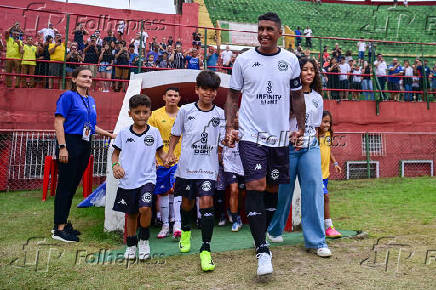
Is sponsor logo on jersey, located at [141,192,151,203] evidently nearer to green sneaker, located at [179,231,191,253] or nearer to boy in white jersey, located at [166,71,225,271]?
boy in white jersey, located at [166,71,225,271]

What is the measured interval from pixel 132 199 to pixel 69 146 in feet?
4.65

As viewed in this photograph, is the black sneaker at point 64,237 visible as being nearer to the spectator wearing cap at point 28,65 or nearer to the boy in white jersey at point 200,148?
the boy in white jersey at point 200,148

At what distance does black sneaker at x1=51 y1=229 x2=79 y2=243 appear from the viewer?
450cm

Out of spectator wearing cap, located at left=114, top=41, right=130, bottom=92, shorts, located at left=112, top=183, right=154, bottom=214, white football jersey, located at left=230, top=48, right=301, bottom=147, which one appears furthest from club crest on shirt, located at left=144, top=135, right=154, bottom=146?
spectator wearing cap, located at left=114, top=41, right=130, bottom=92

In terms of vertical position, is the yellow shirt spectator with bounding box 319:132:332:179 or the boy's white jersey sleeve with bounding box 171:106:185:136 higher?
the boy's white jersey sleeve with bounding box 171:106:185:136

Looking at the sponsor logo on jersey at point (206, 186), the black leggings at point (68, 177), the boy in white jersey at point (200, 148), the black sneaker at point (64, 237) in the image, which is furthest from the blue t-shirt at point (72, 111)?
the sponsor logo on jersey at point (206, 186)

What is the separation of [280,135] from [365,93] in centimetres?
1111

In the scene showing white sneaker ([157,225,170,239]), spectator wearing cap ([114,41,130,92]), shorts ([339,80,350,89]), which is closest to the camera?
white sneaker ([157,225,170,239])

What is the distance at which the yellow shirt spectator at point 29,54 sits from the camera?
1037 centimetres

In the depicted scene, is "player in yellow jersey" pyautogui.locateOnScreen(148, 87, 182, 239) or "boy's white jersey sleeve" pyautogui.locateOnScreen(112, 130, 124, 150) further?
"player in yellow jersey" pyautogui.locateOnScreen(148, 87, 182, 239)

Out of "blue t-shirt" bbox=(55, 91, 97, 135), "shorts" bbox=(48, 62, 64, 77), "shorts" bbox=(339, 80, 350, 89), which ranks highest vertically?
"shorts" bbox=(339, 80, 350, 89)

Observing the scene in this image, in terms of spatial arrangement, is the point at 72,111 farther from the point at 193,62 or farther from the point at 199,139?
the point at 193,62

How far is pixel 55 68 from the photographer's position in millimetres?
10578

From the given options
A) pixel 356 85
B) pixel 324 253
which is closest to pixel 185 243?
pixel 324 253
